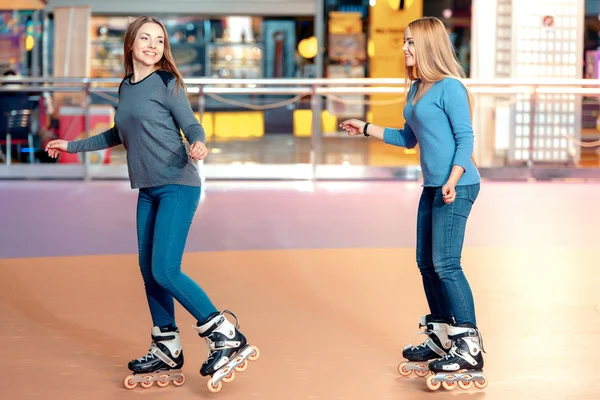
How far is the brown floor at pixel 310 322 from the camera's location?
3949 millimetres

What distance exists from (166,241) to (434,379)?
1143mm

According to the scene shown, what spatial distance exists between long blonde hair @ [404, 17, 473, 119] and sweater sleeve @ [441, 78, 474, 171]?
0.06m

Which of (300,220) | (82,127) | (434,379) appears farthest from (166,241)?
(82,127)

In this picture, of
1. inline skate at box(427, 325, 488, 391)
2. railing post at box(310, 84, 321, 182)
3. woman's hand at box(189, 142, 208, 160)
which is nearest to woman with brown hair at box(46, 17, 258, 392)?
woman's hand at box(189, 142, 208, 160)

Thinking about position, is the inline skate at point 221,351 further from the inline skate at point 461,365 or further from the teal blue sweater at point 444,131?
the teal blue sweater at point 444,131

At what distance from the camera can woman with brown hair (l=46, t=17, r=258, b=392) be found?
12.5 feet

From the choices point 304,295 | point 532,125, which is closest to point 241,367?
point 304,295

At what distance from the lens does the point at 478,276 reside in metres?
6.32

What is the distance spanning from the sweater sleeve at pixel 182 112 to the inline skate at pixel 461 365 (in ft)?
4.08

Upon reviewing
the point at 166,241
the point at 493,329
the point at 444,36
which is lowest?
the point at 493,329

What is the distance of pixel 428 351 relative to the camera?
4105 millimetres

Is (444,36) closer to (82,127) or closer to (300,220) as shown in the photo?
(300,220)

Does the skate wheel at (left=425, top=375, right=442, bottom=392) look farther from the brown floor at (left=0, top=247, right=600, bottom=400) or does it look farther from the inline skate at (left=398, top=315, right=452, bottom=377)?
the inline skate at (left=398, top=315, right=452, bottom=377)

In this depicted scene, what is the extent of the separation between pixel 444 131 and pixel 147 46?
118cm
